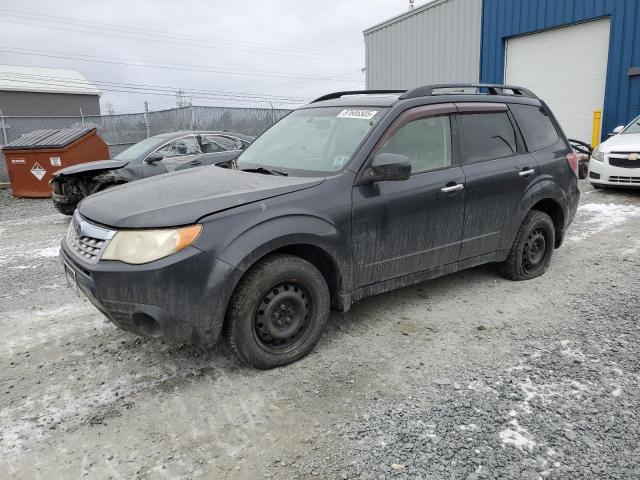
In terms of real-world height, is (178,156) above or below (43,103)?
below

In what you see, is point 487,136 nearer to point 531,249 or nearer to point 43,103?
point 531,249

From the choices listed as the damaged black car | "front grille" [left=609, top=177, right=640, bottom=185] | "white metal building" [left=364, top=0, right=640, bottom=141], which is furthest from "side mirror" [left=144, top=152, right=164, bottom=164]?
"white metal building" [left=364, top=0, right=640, bottom=141]

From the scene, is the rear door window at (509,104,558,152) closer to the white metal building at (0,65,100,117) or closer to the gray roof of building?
the gray roof of building

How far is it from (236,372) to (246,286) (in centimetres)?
62

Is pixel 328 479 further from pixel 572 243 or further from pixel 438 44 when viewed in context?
A: pixel 438 44

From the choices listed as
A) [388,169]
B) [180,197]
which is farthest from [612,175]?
[180,197]

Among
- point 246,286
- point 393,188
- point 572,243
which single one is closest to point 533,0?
point 572,243

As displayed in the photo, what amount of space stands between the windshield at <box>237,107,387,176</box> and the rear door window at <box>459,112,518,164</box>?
2.82 ft

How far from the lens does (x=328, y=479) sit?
89.2 inches

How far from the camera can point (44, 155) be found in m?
10.8

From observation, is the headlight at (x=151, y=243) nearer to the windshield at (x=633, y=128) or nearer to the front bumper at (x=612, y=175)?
the front bumper at (x=612, y=175)

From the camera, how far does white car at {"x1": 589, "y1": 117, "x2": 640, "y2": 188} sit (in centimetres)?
874

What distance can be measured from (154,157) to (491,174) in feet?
19.4

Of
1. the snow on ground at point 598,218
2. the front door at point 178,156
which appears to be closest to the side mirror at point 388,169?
the snow on ground at point 598,218
